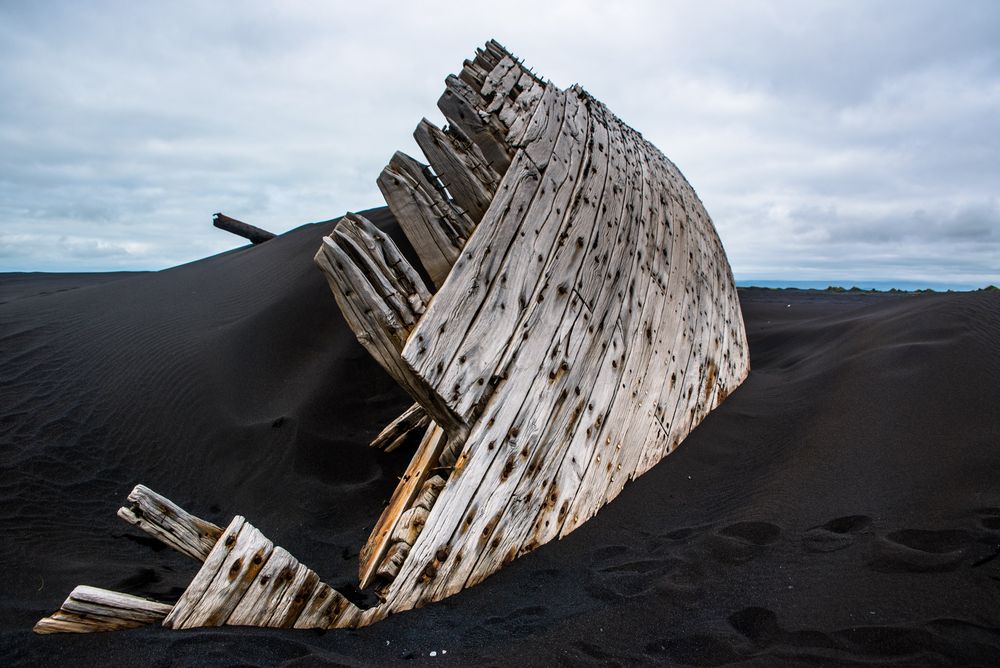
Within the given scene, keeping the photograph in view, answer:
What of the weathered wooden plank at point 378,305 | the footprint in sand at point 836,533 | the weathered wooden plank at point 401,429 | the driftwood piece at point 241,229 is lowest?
the footprint in sand at point 836,533

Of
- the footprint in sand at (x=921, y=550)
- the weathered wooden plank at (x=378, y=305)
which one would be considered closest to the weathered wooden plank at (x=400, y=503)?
the weathered wooden plank at (x=378, y=305)

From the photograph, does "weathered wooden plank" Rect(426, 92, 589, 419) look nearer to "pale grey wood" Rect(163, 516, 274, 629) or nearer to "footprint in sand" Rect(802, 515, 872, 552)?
"pale grey wood" Rect(163, 516, 274, 629)

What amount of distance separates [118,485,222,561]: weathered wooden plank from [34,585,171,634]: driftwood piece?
11.0 inches

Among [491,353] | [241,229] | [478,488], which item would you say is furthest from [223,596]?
[241,229]

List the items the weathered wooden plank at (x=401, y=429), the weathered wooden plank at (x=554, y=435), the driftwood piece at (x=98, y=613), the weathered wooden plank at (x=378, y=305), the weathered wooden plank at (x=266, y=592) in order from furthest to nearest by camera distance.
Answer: the weathered wooden plank at (x=401, y=429) → the weathered wooden plank at (x=554, y=435) → the weathered wooden plank at (x=378, y=305) → the weathered wooden plank at (x=266, y=592) → the driftwood piece at (x=98, y=613)

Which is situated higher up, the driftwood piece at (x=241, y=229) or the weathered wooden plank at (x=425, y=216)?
the driftwood piece at (x=241, y=229)

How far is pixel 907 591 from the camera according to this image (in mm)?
2506

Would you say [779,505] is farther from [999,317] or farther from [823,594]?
[999,317]

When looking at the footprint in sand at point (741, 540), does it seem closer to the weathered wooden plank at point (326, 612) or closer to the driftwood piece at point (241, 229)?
the weathered wooden plank at point (326, 612)

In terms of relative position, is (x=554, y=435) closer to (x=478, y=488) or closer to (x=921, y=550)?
(x=478, y=488)

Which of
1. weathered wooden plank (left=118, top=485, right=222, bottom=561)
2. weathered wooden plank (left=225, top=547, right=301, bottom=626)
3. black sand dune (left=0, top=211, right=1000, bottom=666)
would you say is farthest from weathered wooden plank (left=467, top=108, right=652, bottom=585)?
weathered wooden plank (left=118, top=485, right=222, bottom=561)

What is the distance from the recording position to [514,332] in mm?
3283

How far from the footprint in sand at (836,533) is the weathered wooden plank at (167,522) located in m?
2.92

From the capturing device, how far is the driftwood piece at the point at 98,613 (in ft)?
7.30
